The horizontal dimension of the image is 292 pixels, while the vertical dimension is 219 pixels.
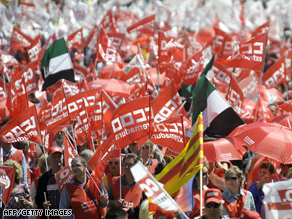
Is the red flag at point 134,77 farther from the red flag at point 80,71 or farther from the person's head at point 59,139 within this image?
the person's head at point 59,139

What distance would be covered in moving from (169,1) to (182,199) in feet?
84.5

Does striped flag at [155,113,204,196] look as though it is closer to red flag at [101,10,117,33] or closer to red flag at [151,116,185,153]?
red flag at [151,116,185,153]

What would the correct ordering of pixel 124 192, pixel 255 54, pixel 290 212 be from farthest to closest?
pixel 255 54 < pixel 124 192 < pixel 290 212

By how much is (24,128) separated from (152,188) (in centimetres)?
350

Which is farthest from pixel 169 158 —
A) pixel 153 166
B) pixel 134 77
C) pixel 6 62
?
pixel 6 62

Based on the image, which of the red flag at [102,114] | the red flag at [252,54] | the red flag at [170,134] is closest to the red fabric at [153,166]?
the red flag at [170,134]

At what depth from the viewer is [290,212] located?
437 cm

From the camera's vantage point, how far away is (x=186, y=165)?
17.2ft

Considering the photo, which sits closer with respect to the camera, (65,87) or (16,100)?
(16,100)

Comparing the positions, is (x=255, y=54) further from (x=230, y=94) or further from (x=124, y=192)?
(x=124, y=192)

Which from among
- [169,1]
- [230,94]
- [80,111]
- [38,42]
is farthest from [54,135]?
[169,1]

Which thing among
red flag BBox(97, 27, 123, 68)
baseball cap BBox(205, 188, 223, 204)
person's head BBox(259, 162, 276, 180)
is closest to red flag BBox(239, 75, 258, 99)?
red flag BBox(97, 27, 123, 68)

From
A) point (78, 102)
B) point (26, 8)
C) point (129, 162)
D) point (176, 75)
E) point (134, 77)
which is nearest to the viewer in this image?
point (129, 162)

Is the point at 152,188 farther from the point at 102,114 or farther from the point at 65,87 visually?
the point at 65,87
